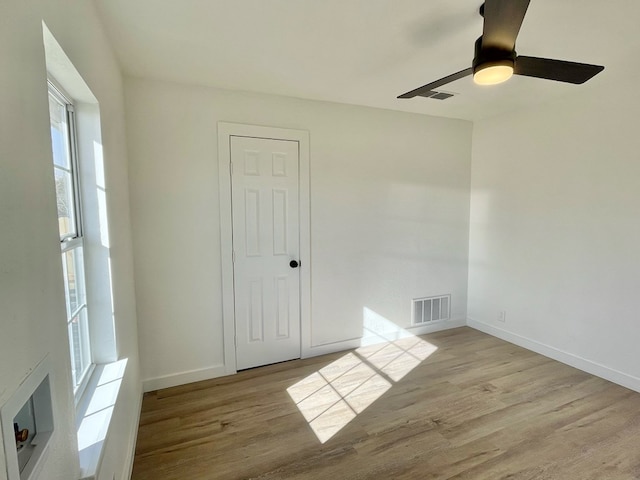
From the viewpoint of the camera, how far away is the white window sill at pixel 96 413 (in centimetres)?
117

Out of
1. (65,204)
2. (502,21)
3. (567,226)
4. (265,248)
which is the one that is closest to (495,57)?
(502,21)

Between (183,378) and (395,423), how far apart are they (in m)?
1.77

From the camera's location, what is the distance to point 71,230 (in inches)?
61.6

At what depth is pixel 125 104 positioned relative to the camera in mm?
2479

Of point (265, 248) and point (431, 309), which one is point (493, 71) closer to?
point (265, 248)

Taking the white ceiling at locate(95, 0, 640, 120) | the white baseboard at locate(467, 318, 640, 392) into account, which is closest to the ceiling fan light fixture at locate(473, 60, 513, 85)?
the white ceiling at locate(95, 0, 640, 120)

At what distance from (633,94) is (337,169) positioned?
244 centimetres

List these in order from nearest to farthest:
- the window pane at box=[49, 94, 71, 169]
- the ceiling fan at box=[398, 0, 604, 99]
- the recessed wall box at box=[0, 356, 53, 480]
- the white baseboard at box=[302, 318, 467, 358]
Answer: the recessed wall box at box=[0, 356, 53, 480] → the ceiling fan at box=[398, 0, 604, 99] → the window pane at box=[49, 94, 71, 169] → the white baseboard at box=[302, 318, 467, 358]

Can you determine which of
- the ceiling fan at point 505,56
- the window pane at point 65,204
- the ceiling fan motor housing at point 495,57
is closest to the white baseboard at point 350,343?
the window pane at point 65,204

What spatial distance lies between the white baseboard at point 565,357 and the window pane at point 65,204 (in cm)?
401

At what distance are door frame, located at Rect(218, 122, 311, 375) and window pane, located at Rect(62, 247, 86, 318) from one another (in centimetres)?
126

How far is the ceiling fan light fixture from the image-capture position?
4.88 ft

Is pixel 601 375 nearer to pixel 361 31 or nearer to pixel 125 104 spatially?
pixel 361 31

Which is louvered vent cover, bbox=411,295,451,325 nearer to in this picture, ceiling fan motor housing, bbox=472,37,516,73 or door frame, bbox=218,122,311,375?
door frame, bbox=218,122,311,375
